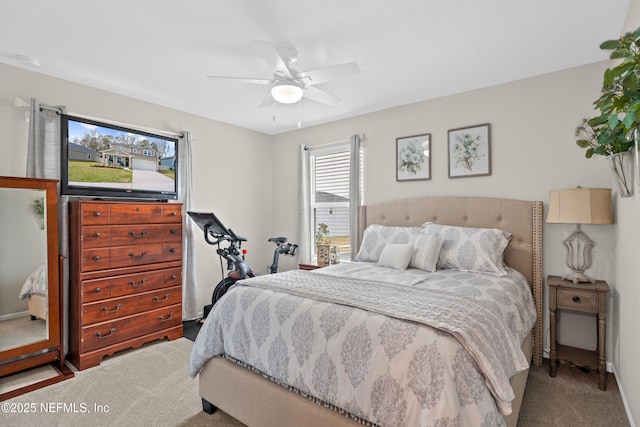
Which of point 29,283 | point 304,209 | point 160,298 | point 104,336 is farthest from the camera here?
point 304,209

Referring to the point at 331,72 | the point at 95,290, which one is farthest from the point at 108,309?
the point at 331,72

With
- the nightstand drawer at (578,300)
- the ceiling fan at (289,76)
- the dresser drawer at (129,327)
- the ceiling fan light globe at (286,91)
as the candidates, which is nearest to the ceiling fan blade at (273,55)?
the ceiling fan at (289,76)

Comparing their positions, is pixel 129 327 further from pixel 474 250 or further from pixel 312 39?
pixel 474 250

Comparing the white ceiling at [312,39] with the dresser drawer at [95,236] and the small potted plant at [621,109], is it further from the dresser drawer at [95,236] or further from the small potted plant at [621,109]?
the dresser drawer at [95,236]

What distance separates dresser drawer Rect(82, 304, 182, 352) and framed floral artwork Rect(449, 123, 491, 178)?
347 cm

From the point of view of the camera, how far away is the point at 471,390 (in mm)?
1308

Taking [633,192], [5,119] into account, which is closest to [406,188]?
[633,192]

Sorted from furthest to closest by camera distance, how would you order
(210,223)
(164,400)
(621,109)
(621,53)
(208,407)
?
1. (210,223)
2. (164,400)
3. (208,407)
4. (621,109)
5. (621,53)

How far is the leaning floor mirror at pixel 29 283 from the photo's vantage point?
263 cm

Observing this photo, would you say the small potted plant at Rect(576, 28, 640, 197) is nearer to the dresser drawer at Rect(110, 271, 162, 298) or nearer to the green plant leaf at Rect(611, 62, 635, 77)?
the green plant leaf at Rect(611, 62, 635, 77)

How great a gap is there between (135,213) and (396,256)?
104 inches

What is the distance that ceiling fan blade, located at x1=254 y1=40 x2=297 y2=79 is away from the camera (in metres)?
2.18

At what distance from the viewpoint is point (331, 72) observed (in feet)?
7.96

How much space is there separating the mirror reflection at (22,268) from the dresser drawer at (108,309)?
0.99ft
